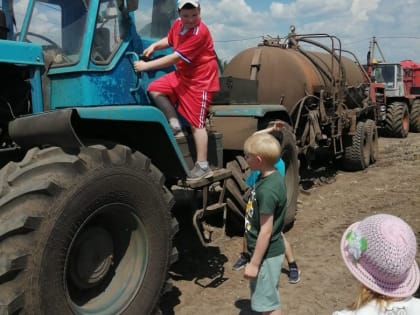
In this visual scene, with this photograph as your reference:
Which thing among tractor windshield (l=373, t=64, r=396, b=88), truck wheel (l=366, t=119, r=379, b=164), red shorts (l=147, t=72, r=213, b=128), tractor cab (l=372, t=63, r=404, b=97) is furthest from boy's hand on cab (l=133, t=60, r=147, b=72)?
tractor windshield (l=373, t=64, r=396, b=88)

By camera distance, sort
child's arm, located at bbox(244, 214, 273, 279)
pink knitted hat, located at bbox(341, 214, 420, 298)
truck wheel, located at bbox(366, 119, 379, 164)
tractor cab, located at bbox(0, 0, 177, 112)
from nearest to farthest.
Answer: pink knitted hat, located at bbox(341, 214, 420, 298), child's arm, located at bbox(244, 214, 273, 279), tractor cab, located at bbox(0, 0, 177, 112), truck wheel, located at bbox(366, 119, 379, 164)

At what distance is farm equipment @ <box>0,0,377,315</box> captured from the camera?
2652mm

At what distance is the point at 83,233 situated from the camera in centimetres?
303

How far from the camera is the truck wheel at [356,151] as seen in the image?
382 inches

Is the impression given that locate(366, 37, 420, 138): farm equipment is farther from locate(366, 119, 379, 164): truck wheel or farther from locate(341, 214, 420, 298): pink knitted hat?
locate(341, 214, 420, 298): pink knitted hat

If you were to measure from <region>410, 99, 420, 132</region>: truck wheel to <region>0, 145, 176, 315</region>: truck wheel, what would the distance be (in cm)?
1601

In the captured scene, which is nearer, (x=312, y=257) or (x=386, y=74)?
(x=312, y=257)

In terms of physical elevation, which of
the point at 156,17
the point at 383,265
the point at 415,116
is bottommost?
the point at 415,116

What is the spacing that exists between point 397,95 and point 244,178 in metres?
13.1

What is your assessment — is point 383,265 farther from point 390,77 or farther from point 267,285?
point 390,77

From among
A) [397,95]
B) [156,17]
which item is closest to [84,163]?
[156,17]

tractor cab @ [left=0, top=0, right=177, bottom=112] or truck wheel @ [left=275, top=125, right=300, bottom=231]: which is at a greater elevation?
tractor cab @ [left=0, top=0, right=177, bottom=112]

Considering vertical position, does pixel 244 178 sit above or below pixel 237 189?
above

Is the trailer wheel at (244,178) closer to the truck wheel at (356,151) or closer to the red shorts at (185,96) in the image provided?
the red shorts at (185,96)
